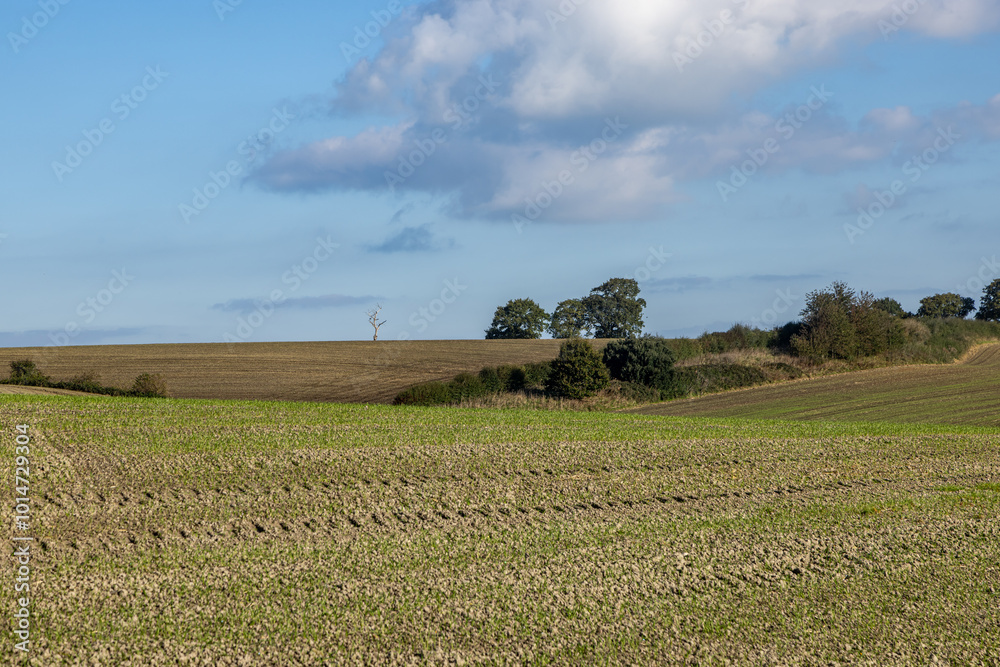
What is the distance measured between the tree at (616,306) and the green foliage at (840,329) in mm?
30179

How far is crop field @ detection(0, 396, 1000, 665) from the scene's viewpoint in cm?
671

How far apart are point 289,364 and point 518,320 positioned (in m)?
30.6

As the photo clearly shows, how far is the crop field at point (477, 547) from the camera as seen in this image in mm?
6715

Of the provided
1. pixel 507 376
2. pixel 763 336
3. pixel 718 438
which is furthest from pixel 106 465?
pixel 763 336

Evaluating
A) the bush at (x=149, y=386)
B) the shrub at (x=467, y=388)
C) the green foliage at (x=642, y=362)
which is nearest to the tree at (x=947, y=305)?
the green foliage at (x=642, y=362)

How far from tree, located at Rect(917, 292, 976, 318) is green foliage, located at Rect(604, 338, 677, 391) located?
192ft

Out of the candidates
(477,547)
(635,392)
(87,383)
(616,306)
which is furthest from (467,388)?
(616,306)

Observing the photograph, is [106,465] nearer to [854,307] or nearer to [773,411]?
[773,411]

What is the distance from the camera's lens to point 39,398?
1666 cm

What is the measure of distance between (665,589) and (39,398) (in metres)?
Result: 14.2

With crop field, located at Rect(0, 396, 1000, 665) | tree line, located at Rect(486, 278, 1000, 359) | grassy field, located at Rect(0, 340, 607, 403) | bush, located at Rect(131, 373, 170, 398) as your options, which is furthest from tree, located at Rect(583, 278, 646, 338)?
crop field, located at Rect(0, 396, 1000, 665)

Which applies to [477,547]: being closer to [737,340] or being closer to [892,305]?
[737,340]

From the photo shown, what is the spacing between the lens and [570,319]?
77.5 meters

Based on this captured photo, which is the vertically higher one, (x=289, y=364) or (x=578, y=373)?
(x=289, y=364)
